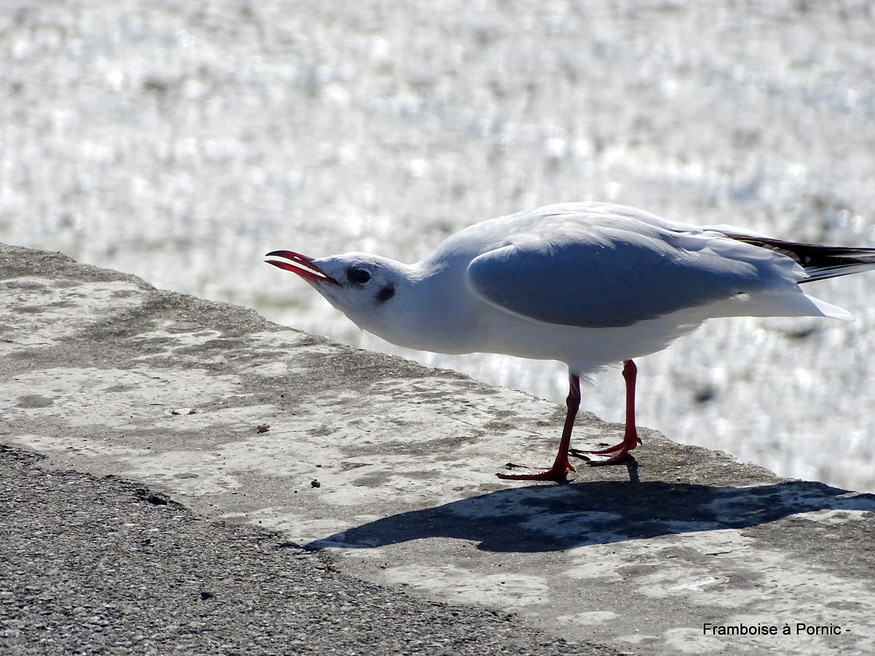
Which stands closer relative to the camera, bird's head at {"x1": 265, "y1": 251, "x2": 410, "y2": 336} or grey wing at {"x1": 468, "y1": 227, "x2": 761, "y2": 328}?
grey wing at {"x1": 468, "y1": 227, "x2": 761, "y2": 328}

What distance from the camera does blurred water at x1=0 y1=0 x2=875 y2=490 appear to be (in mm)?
10812

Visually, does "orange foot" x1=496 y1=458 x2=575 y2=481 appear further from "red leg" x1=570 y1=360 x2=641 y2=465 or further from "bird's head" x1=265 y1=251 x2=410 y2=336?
"bird's head" x1=265 y1=251 x2=410 y2=336

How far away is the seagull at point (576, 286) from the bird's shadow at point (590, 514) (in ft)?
1.01

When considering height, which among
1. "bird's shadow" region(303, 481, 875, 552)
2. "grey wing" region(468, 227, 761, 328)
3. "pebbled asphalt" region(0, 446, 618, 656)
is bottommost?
"pebbled asphalt" region(0, 446, 618, 656)

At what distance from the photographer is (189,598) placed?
11.4 feet

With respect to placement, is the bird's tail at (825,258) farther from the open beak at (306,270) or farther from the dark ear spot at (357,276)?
the open beak at (306,270)

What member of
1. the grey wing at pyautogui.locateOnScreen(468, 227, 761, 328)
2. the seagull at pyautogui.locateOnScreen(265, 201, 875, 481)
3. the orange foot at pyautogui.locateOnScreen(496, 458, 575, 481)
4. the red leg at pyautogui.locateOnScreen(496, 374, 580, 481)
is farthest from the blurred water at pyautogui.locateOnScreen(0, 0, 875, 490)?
the orange foot at pyautogui.locateOnScreen(496, 458, 575, 481)

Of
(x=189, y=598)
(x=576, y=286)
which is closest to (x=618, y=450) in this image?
(x=576, y=286)

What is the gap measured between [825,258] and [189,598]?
272cm

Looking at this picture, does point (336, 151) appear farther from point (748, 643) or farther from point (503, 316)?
point (748, 643)

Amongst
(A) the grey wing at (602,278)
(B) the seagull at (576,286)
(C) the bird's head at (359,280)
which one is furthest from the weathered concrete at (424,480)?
(A) the grey wing at (602,278)

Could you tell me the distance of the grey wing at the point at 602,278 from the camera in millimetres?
4617

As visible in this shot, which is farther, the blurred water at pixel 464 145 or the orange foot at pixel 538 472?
the blurred water at pixel 464 145

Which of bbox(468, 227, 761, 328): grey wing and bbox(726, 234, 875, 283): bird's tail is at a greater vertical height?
bbox(726, 234, 875, 283): bird's tail
